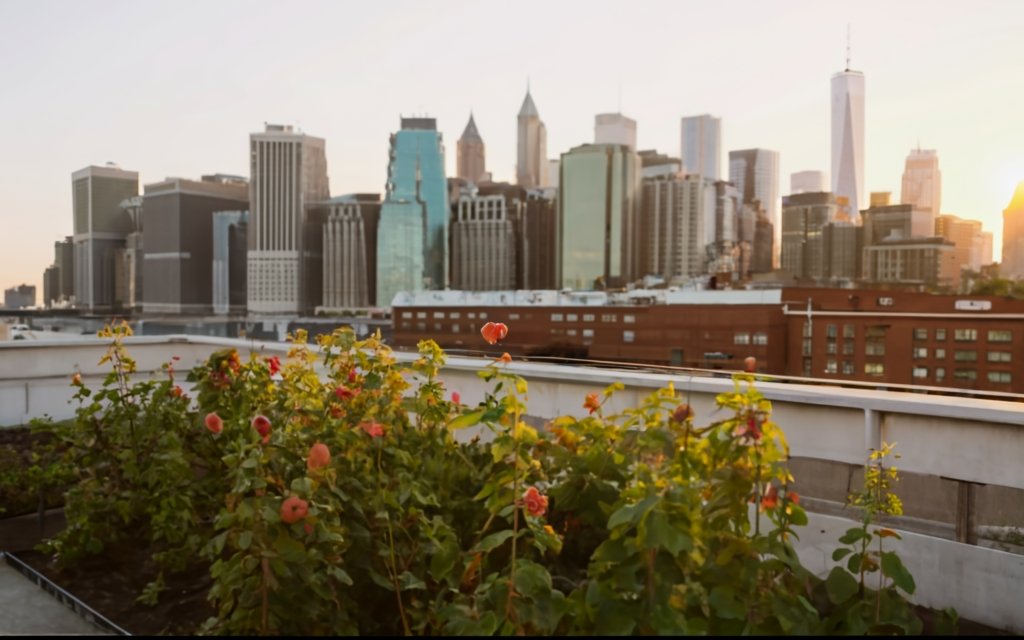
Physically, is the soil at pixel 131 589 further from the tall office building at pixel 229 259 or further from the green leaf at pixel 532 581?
the tall office building at pixel 229 259

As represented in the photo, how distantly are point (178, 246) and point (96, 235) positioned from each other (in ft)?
108

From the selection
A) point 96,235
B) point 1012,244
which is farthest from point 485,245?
point 96,235

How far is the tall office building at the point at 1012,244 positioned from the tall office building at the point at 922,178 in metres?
105

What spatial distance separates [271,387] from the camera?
14.1 ft

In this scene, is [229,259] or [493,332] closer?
[493,332]

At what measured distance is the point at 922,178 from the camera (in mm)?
173375

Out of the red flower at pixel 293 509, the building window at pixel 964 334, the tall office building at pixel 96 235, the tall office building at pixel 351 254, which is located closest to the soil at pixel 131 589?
the red flower at pixel 293 509

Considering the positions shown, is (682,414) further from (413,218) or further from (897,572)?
(413,218)

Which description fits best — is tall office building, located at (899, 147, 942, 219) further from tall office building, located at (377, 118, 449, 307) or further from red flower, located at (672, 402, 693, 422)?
red flower, located at (672, 402, 693, 422)

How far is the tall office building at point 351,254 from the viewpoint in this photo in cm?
15750

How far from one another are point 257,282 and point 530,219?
5860cm

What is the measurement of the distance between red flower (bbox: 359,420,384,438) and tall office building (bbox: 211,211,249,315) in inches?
7153

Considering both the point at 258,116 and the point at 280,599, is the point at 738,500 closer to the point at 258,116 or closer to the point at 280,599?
the point at 280,599

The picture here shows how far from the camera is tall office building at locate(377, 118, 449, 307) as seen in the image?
15062cm
